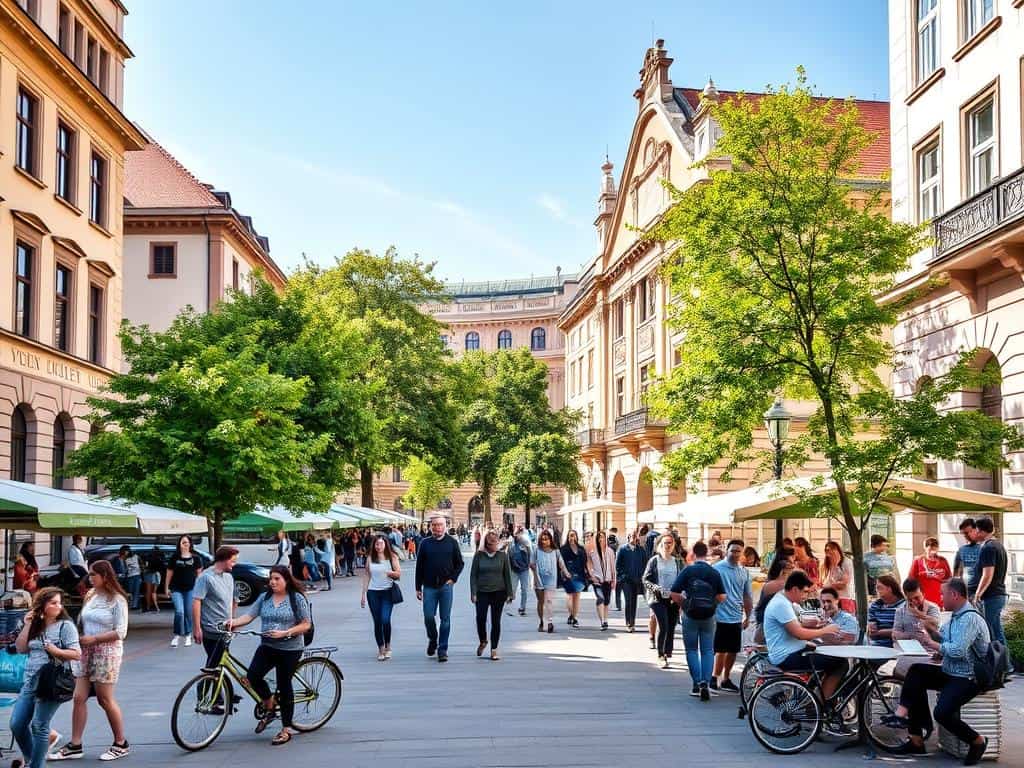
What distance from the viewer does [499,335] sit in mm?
110688

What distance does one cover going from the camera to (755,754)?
10195mm

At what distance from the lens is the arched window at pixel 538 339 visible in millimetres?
108688

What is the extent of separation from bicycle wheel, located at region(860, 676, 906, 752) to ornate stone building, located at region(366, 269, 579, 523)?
3603 inches

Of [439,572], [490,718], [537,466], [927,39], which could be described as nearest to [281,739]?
[490,718]

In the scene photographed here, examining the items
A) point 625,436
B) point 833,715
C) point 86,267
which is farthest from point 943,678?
point 625,436

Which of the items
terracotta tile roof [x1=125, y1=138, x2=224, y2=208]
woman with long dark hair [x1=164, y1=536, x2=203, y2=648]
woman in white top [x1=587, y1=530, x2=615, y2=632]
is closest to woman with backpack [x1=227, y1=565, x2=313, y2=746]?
woman with long dark hair [x1=164, y1=536, x2=203, y2=648]

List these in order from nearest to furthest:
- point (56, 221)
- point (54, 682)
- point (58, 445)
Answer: point (54, 682)
point (56, 221)
point (58, 445)

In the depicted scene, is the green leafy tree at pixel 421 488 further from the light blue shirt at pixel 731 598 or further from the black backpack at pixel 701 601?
the black backpack at pixel 701 601

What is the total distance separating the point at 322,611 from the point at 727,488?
19.6 meters

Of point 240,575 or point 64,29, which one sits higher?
point 64,29

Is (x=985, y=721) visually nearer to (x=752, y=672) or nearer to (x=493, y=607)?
(x=752, y=672)

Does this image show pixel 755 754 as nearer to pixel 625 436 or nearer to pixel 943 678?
pixel 943 678

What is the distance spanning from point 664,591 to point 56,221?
21.4 m

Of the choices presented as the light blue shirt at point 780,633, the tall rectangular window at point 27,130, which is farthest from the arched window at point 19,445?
the light blue shirt at point 780,633
